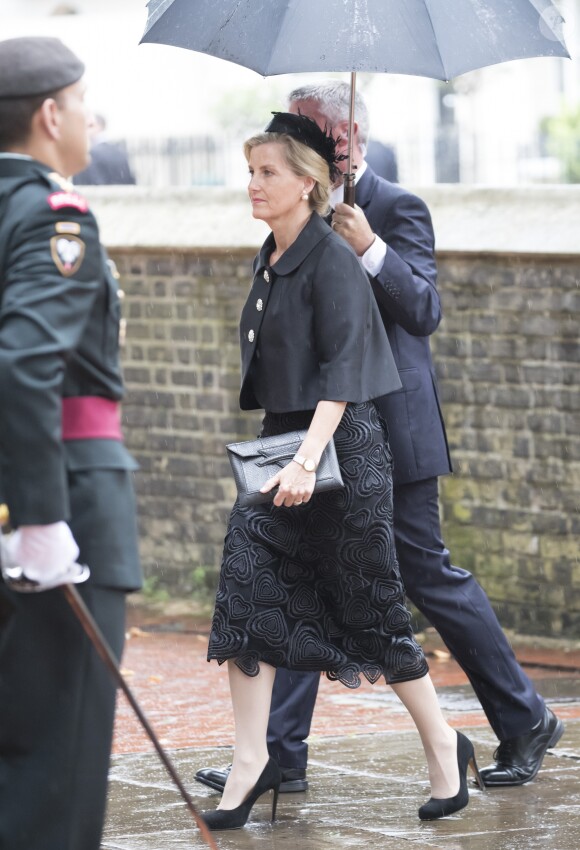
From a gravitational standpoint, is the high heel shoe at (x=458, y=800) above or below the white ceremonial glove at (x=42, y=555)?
below

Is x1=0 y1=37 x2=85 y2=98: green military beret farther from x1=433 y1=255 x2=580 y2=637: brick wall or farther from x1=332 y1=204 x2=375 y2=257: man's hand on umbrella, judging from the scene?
x1=433 y1=255 x2=580 y2=637: brick wall

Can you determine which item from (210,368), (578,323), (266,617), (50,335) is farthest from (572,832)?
(210,368)

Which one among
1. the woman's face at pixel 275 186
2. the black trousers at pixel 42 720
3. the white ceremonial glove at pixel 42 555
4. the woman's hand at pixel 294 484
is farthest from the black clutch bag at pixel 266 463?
the white ceremonial glove at pixel 42 555

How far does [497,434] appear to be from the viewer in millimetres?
8422

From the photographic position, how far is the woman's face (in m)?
5.02

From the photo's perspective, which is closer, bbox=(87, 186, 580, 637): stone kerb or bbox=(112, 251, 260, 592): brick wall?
bbox=(87, 186, 580, 637): stone kerb

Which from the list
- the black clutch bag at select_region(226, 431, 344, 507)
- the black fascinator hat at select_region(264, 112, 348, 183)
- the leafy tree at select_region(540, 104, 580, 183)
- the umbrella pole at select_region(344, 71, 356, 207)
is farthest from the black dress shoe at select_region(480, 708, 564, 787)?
the leafy tree at select_region(540, 104, 580, 183)

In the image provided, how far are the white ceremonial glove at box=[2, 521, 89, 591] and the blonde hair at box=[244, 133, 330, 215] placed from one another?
208 cm

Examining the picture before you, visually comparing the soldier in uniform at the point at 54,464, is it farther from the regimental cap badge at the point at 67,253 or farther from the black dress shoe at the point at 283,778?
the black dress shoe at the point at 283,778

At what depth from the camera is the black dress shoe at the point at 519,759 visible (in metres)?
5.51

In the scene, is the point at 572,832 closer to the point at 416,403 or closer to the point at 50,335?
the point at 416,403

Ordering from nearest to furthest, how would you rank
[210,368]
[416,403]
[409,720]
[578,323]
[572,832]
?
[572,832] → [416,403] → [409,720] → [578,323] → [210,368]

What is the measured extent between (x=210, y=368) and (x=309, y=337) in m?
4.85

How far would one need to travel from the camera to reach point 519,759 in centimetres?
553
